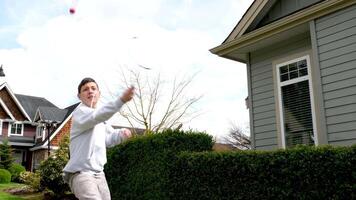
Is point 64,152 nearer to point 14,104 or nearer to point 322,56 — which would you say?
point 322,56

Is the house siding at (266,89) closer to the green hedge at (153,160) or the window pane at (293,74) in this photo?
the window pane at (293,74)

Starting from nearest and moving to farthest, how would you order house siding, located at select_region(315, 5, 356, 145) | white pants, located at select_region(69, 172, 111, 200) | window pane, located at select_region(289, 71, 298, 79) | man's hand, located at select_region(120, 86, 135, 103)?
man's hand, located at select_region(120, 86, 135, 103) < white pants, located at select_region(69, 172, 111, 200) < house siding, located at select_region(315, 5, 356, 145) < window pane, located at select_region(289, 71, 298, 79)

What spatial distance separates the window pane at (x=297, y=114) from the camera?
7.95m

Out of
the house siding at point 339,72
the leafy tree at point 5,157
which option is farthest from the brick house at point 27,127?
the house siding at point 339,72

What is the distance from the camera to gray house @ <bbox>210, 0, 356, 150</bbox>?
7.20m

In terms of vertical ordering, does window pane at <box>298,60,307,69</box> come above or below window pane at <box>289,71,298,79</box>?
above

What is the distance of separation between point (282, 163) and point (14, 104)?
108ft

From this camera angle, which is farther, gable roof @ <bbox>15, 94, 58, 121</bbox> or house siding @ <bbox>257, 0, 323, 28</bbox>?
gable roof @ <bbox>15, 94, 58, 121</bbox>

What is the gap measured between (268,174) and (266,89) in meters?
3.25

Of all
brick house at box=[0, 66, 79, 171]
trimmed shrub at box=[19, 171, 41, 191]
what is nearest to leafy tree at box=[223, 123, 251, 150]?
brick house at box=[0, 66, 79, 171]

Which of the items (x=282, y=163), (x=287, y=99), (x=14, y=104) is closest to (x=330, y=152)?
(x=282, y=163)

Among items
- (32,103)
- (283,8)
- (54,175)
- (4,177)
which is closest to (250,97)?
(283,8)

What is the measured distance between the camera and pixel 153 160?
8258 millimetres

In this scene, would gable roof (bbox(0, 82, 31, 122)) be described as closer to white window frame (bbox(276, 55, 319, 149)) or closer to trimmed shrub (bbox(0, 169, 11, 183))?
trimmed shrub (bbox(0, 169, 11, 183))
